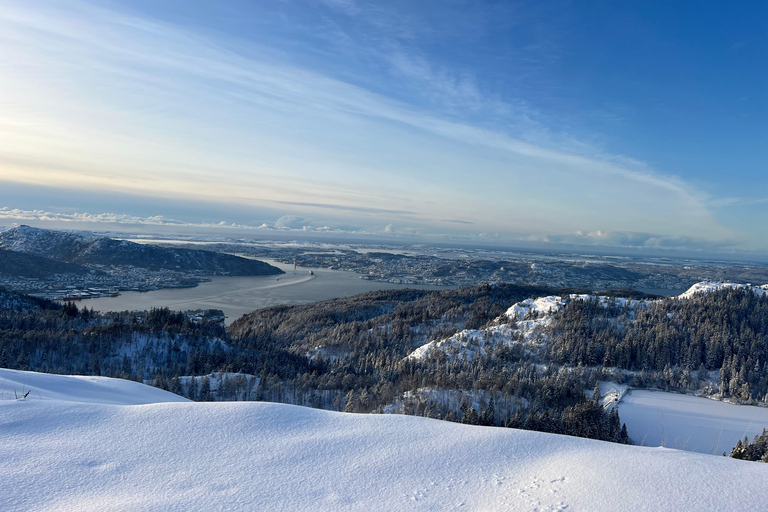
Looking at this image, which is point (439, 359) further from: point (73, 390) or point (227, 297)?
point (227, 297)

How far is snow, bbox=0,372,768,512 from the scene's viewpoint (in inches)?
282

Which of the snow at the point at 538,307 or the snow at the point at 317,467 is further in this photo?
the snow at the point at 538,307

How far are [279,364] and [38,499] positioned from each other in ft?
202

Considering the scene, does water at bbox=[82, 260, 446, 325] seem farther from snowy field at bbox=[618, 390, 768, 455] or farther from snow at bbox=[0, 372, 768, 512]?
snow at bbox=[0, 372, 768, 512]

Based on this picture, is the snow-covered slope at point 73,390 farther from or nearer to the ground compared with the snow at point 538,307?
farther from the ground

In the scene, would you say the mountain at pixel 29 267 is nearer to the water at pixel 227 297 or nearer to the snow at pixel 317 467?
the water at pixel 227 297

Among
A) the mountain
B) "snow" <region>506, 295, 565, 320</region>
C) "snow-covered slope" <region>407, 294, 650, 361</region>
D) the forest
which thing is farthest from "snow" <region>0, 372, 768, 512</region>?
the mountain

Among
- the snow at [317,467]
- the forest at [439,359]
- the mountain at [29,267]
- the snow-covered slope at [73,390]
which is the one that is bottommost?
the mountain at [29,267]

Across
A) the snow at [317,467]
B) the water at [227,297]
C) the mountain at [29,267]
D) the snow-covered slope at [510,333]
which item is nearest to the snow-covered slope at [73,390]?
the snow at [317,467]

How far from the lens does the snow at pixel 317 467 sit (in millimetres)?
7168

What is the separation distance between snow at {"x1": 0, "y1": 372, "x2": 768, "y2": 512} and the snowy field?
106ft

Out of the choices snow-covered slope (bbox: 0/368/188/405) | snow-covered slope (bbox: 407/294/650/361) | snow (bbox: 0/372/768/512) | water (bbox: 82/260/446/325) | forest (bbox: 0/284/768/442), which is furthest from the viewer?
water (bbox: 82/260/446/325)

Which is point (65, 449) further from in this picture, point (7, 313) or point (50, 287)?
point (50, 287)

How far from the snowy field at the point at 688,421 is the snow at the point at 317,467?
32239mm
